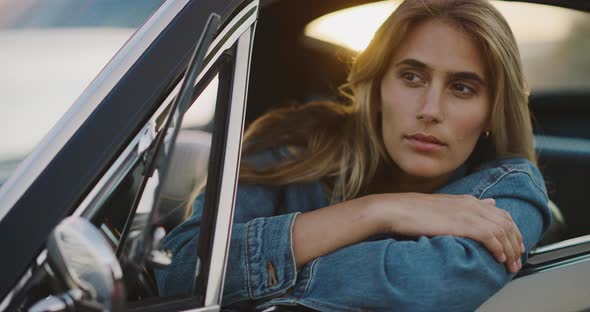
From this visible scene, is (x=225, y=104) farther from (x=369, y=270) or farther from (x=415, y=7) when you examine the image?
(x=415, y=7)

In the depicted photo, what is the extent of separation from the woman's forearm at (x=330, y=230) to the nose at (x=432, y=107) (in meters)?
0.33

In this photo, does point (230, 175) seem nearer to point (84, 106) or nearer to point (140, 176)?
point (140, 176)

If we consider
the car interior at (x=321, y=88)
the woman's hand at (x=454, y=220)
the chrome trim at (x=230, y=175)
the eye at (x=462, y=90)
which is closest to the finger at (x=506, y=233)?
the woman's hand at (x=454, y=220)

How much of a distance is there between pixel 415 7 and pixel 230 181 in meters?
0.84

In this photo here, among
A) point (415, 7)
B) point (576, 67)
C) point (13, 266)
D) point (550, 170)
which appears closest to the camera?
point (13, 266)

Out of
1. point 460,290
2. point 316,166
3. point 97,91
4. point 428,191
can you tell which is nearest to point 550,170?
point 428,191

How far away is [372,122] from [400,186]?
19 centimetres

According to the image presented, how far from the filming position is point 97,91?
1267 millimetres

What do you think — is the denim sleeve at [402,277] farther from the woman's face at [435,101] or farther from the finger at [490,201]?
the woman's face at [435,101]

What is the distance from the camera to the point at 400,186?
2.07m

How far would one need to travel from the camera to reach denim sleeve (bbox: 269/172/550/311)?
1486mm

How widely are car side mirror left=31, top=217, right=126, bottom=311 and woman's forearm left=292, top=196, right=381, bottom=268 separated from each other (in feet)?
1.93

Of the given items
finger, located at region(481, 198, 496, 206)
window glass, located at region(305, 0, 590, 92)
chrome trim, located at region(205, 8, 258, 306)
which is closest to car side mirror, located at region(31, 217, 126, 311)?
chrome trim, located at region(205, 8, 258, 306)

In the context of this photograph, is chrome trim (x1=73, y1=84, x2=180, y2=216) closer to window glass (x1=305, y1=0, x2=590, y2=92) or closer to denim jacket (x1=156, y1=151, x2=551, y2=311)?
denim jacket (x1=156, y1=151, x2=551, y2=311)
